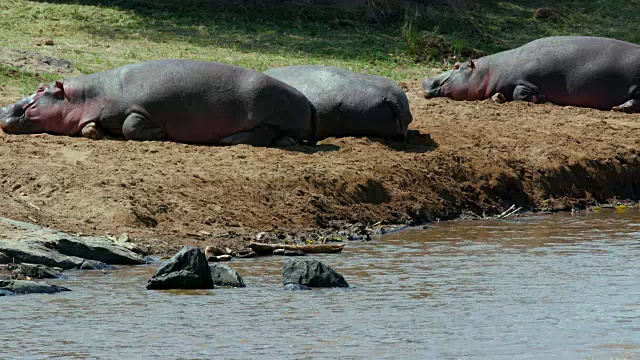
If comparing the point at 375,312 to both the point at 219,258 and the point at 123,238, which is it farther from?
the point at 123,238

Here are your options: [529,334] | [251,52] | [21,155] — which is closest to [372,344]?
[529,334]

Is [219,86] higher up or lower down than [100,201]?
higher up

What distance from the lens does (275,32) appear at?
59.3 feet

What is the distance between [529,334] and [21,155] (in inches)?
206

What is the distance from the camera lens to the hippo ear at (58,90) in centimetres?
1165

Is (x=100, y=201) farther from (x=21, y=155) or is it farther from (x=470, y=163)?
(x=470, y=163)

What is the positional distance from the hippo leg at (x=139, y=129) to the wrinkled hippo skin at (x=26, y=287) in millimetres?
3884

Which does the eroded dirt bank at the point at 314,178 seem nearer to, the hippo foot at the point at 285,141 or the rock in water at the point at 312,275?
the hippo foot at the point at 285,141

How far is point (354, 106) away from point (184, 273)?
470 cm

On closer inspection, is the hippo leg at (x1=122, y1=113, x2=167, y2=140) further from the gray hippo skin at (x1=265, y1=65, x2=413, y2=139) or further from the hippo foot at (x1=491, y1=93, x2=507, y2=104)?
the hippo foot at (x1=491, y1=93, x2=507, y2=104)

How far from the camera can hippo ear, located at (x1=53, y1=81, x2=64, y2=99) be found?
11648mm

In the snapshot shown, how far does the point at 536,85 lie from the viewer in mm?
15109

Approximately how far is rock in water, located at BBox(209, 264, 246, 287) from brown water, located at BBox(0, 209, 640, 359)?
0.42 ft

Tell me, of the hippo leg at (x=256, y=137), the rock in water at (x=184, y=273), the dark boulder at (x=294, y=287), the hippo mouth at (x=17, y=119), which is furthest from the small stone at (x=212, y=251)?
the hippo mouth at (x=17, y=119)
